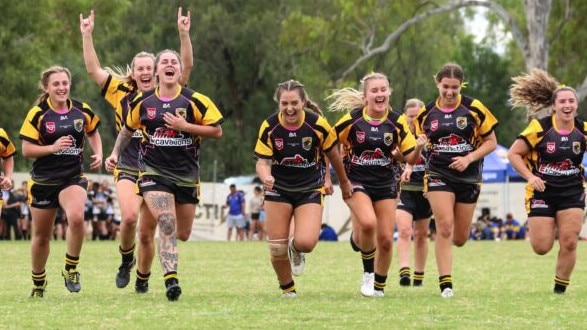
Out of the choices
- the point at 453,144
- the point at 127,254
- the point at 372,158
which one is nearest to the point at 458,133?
the point at 453,144

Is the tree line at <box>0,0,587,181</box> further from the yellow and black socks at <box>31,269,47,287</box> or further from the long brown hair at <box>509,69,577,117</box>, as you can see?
the yellow and black socks at <box>31,269,47,287</box>

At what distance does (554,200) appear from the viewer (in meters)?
12.9

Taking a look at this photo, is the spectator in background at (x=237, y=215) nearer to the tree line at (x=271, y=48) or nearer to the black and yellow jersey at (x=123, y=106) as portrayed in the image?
the tree line at (x=271, y=48)

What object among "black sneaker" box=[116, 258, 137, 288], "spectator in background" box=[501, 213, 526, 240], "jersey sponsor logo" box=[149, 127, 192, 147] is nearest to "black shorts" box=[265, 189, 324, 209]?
"jersey sponsor logo" box=[149, 127, 192, 147]

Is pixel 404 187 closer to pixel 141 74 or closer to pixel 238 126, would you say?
pixel 141 74

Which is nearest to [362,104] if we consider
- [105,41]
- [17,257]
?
[17,257]

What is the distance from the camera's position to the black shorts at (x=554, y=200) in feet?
42.1

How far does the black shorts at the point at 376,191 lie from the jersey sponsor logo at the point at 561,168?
1.52 m

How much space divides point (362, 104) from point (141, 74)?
2.16 m

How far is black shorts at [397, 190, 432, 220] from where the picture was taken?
15586 mm

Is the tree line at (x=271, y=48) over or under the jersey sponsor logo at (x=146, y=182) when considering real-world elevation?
over

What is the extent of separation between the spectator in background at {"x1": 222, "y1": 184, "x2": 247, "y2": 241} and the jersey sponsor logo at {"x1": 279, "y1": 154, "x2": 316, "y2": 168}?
25637mm

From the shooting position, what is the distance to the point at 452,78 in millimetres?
12570

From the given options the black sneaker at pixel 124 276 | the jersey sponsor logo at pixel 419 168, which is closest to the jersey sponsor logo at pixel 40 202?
the black sneaker at pixel 124 276
